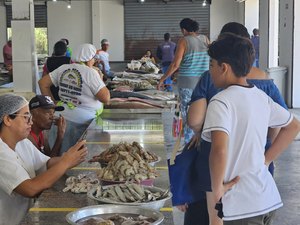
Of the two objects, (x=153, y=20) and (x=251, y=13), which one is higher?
(x=251, y=13)

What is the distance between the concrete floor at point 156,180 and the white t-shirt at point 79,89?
237 mm

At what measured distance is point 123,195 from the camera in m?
2.39

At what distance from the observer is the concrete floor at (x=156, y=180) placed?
8.03 ft

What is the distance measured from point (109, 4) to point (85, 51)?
696 inches

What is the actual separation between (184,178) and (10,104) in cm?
104

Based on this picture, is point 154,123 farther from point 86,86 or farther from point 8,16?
point 8,16

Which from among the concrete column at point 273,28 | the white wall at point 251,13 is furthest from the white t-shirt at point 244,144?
the white wall at point 251,13

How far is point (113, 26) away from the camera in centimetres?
2252

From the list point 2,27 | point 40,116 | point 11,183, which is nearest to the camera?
point 11,183

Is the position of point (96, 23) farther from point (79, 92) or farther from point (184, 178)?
point (184, 178)

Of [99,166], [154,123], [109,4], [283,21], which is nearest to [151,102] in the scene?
[154,123]

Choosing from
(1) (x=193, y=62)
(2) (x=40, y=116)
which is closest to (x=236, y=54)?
(2) (x=40, y=116)

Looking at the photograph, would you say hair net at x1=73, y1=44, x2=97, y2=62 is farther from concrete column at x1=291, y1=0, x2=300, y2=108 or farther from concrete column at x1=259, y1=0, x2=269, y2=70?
concrete column at x1=259, y1=0, x2=269, y2=70

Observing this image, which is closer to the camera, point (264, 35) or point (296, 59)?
point (296, 59)
